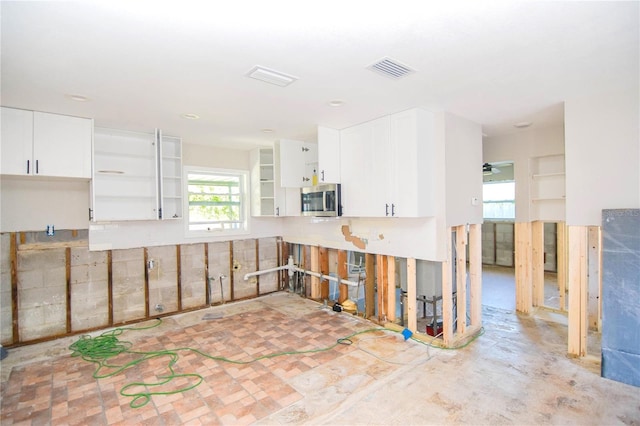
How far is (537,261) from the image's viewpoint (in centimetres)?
496

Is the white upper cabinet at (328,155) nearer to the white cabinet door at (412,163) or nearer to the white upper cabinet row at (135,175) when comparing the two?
the white cabinet door at (412,163)

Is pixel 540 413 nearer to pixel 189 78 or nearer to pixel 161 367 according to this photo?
pixel 161 367

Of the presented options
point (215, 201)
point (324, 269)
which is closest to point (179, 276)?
point (215, 201)

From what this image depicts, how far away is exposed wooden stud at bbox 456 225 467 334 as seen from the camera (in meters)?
4.01

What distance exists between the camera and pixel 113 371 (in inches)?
129

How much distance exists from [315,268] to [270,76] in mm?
3754

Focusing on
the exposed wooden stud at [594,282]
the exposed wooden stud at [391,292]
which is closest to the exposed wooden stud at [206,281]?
the exposed wooden stud at [391,292]

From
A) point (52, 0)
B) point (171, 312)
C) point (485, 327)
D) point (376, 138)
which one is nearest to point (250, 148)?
point (376, 138)

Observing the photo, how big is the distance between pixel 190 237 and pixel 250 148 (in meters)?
1.87

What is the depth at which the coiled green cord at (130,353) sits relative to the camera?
9.46 feet

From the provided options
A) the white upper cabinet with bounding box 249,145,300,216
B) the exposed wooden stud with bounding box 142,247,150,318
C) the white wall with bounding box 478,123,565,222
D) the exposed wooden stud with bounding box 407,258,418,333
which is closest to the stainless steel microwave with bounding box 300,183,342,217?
the white upper cabinet with bounding box 249,145,300,216

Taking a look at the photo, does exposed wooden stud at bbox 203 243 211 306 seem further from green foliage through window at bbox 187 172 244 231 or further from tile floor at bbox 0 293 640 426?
tile floor at bbox 0 293 640 426

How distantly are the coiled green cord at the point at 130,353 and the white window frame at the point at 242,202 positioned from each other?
69.7 inches

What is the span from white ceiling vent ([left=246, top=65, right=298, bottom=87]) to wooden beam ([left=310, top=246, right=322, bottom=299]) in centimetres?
338
